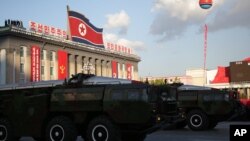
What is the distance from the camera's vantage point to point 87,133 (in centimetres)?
1312

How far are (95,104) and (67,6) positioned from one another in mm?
64117

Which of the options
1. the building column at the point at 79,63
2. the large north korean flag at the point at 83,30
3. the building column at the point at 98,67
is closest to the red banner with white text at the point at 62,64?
the large north korean flag at the point at 83,30

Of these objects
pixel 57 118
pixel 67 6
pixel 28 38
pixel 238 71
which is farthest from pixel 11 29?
pixel 57 118

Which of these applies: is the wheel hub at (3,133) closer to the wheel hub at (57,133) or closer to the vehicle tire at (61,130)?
the vehicle tire at (61,130)

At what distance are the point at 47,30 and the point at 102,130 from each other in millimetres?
57665

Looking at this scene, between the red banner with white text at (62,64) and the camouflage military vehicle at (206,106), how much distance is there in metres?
52.8

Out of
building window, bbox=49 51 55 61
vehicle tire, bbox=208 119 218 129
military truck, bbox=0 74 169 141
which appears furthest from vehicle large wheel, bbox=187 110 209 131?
building window, bbox=49 51 55 61

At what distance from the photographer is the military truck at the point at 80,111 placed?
12695mm

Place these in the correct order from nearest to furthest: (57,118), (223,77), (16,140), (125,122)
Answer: (125,122) → (57,118) → (16,140) → (223,77)

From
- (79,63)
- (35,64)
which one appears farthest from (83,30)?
(35,64)

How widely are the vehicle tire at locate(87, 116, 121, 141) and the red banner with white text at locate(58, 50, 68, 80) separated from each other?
2358 inches

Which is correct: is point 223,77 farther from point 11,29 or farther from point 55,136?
point 55,136

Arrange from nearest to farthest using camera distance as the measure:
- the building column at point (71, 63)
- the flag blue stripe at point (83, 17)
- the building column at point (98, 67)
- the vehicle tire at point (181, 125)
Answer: the vehicle tire at point (181, 125) → the flag blue stripe at point (83, 17) → the building column at point (71, 63) → the building column at point (98, 67)

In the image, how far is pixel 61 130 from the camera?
13.6 metres
